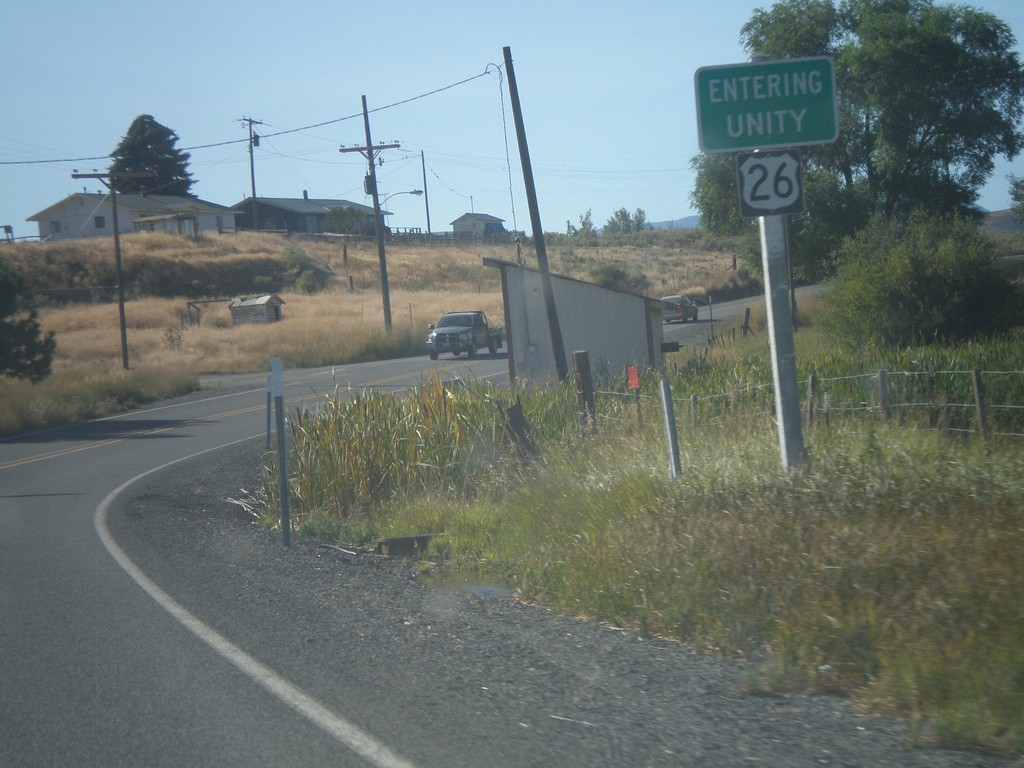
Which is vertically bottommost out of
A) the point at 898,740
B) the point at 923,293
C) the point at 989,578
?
the point at 898,740

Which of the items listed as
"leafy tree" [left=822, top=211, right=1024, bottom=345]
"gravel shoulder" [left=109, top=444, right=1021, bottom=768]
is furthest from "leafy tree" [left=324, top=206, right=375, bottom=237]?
"gravel shoulder" [left=109, top=444, right=1021, bottom=768]

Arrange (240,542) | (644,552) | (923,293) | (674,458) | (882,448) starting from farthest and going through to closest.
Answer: (923,293), (240,542), (674,458), (882,448), (644,552)

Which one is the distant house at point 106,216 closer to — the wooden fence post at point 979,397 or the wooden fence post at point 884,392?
the wooden fence post at point 884,392

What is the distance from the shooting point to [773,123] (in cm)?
764

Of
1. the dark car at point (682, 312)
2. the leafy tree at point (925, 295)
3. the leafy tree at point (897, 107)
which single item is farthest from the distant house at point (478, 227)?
the leafy tree at point (925, 295)

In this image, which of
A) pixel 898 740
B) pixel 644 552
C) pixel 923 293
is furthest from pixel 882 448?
pixel 923 293

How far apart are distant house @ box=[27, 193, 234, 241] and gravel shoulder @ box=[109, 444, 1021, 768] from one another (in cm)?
8250

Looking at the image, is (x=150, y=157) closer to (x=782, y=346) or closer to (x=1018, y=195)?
(x=1018, y=195)

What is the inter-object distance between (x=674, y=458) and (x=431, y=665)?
3.44m

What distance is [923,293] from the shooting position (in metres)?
24.4

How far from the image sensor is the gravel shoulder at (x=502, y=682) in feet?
14.8

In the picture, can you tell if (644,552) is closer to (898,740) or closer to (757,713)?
(757,713)

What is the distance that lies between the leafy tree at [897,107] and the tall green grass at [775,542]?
21.2 m

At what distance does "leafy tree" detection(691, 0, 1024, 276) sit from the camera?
30.8m
